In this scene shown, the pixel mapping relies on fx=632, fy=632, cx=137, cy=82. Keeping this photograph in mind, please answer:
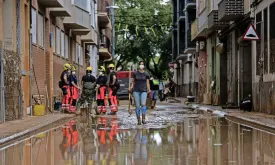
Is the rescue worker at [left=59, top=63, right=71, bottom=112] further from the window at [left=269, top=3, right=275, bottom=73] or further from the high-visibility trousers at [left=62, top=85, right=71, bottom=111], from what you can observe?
the window at [left=269, top=3, right=275, bottom=73]

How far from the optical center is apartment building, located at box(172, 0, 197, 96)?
52.6 metres

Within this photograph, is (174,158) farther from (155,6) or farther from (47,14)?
(155,6)

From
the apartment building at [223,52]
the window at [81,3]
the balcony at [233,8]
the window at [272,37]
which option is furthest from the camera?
the window at [81,3]

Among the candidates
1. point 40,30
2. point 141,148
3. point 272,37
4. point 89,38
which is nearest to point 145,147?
point 141,148

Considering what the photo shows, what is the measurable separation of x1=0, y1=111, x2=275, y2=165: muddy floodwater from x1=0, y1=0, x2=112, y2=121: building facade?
17.2 ft

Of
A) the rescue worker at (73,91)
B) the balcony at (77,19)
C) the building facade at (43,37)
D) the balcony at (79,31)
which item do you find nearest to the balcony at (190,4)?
the building facade at (43,37)

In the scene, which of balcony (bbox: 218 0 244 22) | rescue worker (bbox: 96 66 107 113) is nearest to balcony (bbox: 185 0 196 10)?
balcony (bbox: 218 0 244 22)

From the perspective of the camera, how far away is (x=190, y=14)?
54500mm

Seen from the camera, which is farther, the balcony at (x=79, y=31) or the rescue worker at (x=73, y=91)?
the balcony at (x=79, y=31)

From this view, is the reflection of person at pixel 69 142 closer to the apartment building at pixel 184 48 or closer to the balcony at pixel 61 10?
the balcony at pixel 61 10

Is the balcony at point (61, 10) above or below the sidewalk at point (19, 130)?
above

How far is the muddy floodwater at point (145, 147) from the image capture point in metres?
10.3

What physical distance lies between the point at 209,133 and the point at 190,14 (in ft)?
130

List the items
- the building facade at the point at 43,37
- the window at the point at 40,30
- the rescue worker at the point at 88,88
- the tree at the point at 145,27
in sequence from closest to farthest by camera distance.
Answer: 1. the building facade at the point at 43,37
2. the rescue worker at the point at 88,88
3. the window at the point at 40,30
4. the tree at the point at 145,27
